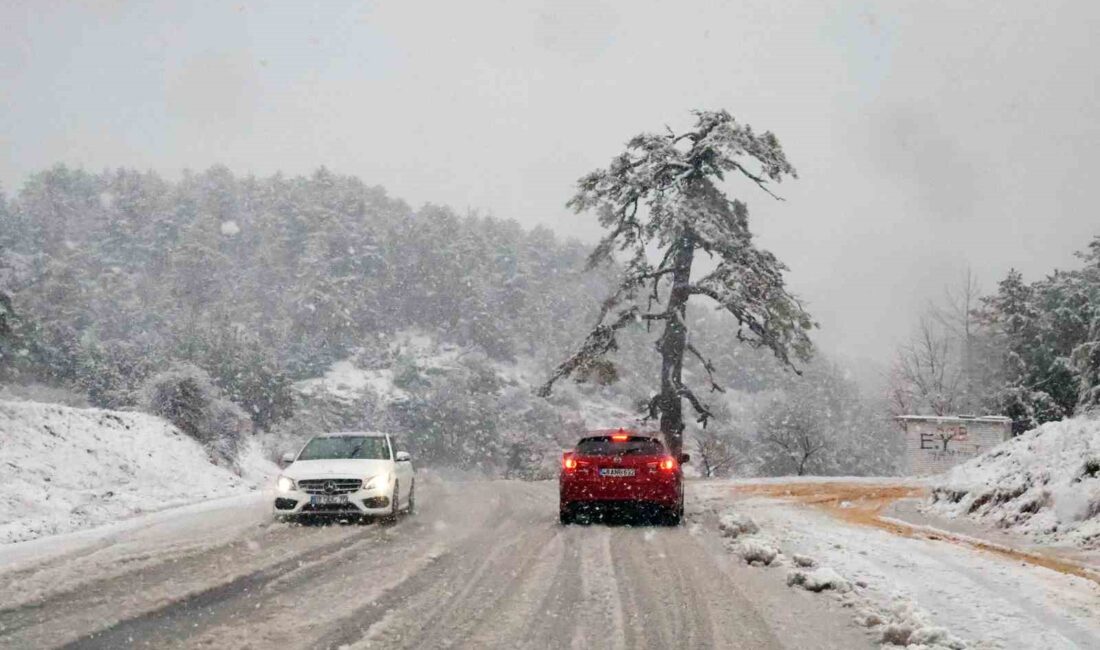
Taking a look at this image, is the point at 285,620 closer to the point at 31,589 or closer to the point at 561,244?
the point at 31,589

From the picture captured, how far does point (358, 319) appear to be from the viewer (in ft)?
385

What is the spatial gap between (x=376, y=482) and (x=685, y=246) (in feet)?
57.7

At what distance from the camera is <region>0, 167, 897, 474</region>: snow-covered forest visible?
76.7 m

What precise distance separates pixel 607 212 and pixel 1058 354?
103 ft

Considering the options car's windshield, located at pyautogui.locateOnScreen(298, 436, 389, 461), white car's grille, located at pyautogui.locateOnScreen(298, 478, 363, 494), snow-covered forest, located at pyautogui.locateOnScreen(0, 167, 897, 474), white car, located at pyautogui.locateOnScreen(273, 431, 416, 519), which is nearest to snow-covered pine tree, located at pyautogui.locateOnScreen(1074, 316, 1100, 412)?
car's windshield, located at pyautogui.locateOnScreen(298, 436, 389, 461)

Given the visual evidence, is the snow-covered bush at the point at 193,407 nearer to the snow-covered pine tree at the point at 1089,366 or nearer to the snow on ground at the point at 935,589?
the snow on ground at the point at 935,589

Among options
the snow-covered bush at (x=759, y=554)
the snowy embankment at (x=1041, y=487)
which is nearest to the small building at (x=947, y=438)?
the snowy embankment at (x=1041, y=487)

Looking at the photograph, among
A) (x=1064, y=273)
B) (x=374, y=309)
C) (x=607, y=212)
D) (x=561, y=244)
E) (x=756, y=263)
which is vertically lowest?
(x=756, y=263)

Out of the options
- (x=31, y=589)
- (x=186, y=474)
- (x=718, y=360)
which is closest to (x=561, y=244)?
(x=718, y=360)

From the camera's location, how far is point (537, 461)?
83562 mm

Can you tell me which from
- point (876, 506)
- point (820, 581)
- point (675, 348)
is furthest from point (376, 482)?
point (675, 348)

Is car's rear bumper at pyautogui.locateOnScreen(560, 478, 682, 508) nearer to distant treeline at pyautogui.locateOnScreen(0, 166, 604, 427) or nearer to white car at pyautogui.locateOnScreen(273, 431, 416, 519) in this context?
white car at pyautogui.locateOnScreen(273, 431, 416, 519)

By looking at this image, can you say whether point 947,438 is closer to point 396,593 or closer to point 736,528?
point 736,528

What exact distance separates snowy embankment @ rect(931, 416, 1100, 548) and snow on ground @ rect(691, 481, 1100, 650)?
64.0 inches
